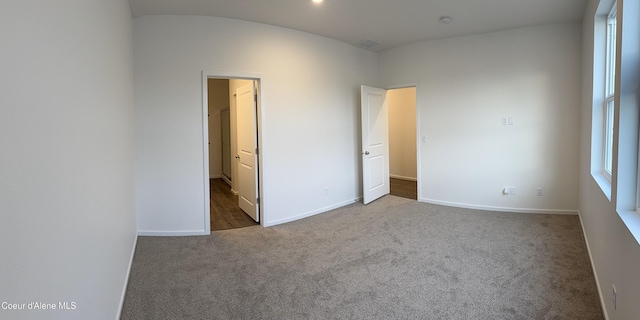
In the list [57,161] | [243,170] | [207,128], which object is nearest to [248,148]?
[243,170]

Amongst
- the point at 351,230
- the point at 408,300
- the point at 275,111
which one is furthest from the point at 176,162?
the point at 408,300

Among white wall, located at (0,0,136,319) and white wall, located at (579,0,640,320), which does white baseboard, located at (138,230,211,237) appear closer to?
white wall, located at (0,0,136,319)

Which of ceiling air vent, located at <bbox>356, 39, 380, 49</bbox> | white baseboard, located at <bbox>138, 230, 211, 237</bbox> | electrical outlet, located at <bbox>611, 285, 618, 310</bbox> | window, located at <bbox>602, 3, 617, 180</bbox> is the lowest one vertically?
white baseboard, located at <bbox>138, 230, 211, 237</bbox>

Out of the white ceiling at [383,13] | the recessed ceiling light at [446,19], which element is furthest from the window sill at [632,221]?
the recessed ceiling light at [446,19]

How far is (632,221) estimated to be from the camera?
5.45ft

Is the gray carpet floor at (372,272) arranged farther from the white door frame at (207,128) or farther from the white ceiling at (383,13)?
the white ceiling at (383,13)

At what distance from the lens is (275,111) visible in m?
4.34

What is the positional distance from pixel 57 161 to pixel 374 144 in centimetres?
479

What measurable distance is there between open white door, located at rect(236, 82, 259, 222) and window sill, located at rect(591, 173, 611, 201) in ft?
11.5

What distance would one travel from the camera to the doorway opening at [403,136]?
7.70 meters

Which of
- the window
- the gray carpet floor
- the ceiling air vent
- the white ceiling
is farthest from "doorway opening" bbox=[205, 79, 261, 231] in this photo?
the window

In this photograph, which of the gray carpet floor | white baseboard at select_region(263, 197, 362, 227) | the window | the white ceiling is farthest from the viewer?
white baseboard at select_region(263, 197, 362, 227)

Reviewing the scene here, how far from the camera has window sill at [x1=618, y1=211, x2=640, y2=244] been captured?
4.98 feet

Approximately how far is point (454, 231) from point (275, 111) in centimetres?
269
